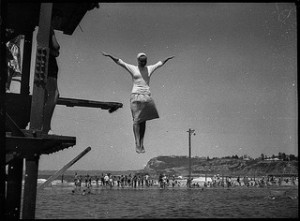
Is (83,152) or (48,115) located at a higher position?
(48,115)

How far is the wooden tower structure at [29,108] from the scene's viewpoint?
405cm

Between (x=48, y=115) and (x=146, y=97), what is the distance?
148 centimetres

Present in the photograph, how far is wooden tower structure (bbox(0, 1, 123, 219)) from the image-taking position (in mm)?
4051

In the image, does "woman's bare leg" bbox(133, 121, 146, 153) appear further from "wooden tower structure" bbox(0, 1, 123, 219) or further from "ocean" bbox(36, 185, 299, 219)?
"ocean" bbox(36, 185, 299, 219)

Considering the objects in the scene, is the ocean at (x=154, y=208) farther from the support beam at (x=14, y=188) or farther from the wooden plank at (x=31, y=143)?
the wooden plank at (x=31, y=143)

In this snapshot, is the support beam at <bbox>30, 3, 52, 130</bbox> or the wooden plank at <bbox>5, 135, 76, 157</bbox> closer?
the wooden plank at <bbox>5, 135, 76, 157</bbox>

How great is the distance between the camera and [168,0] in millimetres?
Result: 3709

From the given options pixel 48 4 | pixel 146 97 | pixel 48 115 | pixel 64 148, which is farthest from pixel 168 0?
pixel 64 148

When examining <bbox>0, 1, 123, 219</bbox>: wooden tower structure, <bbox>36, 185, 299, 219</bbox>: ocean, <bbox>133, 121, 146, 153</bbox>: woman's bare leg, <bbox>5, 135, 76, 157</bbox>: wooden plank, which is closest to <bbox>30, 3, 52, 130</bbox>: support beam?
<bbox>0, 1, 123, 219</bbox>: wooden tower structure

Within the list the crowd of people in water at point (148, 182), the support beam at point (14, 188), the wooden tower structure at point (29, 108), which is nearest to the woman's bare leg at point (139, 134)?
the wooden tower structure at point (29, 108)

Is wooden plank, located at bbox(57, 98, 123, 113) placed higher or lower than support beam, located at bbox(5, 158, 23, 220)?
higher

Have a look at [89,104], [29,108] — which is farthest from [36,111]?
[89,104]

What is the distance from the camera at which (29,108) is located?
17.6 ft

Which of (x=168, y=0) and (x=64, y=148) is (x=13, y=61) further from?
(x=168, y=0)
